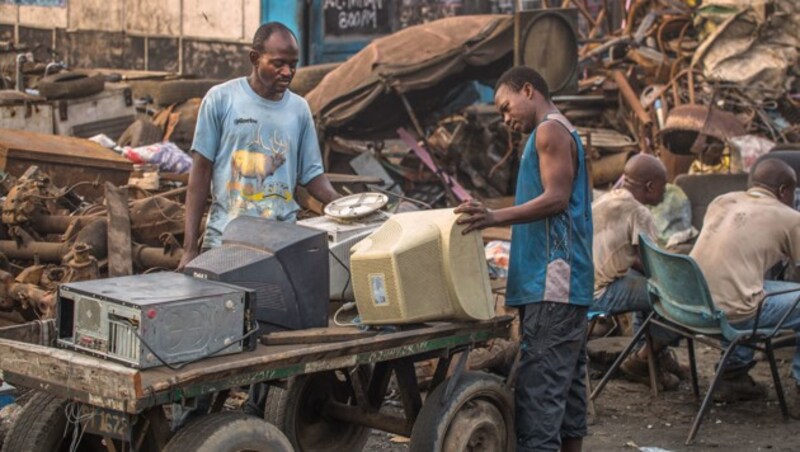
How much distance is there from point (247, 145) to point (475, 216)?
3.79 ft

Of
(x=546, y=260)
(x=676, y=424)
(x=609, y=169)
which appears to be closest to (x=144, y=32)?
(x=609, y=169)

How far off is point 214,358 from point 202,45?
46.0 feet

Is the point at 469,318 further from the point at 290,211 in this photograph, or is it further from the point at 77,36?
the point at 77,36

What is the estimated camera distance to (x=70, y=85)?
13.1m

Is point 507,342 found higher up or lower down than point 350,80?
lower down

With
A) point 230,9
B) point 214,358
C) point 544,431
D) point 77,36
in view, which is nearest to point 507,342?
point 544,431

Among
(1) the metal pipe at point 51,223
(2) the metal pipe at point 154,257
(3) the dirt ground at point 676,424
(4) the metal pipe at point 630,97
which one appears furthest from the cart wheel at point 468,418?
(4) the metal pipe at point 630,97

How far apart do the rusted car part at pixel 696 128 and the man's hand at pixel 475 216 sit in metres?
7.30

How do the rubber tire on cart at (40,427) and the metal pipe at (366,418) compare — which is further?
the metal pipe at (366,418)

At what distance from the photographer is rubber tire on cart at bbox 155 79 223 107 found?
14.2 m

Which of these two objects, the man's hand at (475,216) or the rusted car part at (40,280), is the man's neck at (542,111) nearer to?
the man's hand at (475,216)

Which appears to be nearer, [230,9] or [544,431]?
[544,431]

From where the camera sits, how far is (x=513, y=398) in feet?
18.4

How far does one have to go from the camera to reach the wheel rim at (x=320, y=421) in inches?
234
